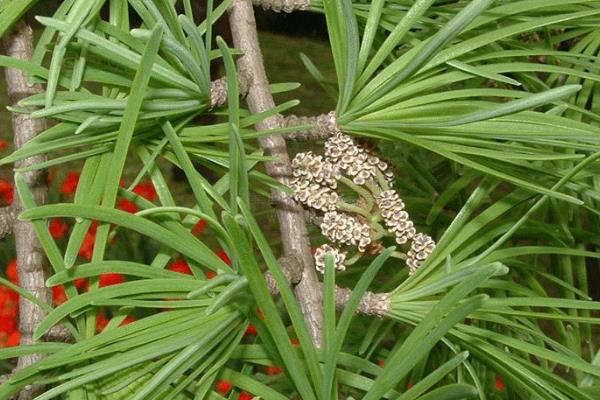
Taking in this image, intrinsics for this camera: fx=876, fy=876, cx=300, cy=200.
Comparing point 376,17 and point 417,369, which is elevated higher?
point 376,17

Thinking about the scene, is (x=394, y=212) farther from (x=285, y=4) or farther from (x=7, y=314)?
(x=7, y=314)

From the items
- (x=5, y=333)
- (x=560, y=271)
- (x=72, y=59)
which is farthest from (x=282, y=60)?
(x=72, y=59)

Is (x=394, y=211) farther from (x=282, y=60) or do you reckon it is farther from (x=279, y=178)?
(x=282, y=60)

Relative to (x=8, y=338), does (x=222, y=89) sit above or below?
above

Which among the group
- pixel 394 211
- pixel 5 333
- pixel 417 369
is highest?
pixel 394 211

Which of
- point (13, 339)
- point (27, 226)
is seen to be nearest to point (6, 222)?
point (27, 226)

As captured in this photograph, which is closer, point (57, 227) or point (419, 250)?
point (419, 250)
